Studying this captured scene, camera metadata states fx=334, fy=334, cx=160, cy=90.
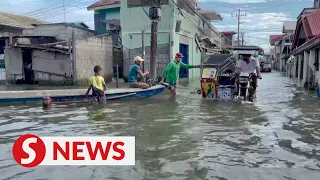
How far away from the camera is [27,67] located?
65.7 feet

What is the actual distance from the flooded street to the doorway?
9691 mm

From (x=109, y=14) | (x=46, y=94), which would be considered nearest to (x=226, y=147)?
(x=46, y=94)

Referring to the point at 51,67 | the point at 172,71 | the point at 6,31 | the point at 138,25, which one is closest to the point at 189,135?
the point at 172,71

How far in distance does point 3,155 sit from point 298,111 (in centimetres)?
789

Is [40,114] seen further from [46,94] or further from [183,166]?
[183,166]

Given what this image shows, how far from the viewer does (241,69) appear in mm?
11242

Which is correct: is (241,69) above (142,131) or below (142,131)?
above

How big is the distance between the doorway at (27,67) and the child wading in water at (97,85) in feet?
34.0

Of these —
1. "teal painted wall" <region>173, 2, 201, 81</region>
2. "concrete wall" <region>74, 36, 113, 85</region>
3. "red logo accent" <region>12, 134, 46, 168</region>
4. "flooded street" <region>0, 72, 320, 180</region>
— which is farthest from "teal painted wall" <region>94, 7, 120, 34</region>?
"red logo accent" <region>12, 134, 46, 168</region>

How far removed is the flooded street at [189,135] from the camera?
452cm

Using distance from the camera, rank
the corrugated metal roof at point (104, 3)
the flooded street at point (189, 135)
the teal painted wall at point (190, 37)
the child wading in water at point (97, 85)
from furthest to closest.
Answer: the corrugated metal roof at point (104, 3)
the teal painted wall at point (190, 37)
the child wading in water at point (97, 85)
the flooded street at point (189, 135)

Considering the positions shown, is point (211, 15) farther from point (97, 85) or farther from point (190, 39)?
point (97, 85)

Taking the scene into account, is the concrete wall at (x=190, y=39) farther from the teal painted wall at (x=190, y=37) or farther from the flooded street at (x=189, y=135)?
the flooded street at (x=189, y=135)

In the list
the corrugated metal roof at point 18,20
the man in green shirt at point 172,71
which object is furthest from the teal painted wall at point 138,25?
the man in green shirt at point 172,71
